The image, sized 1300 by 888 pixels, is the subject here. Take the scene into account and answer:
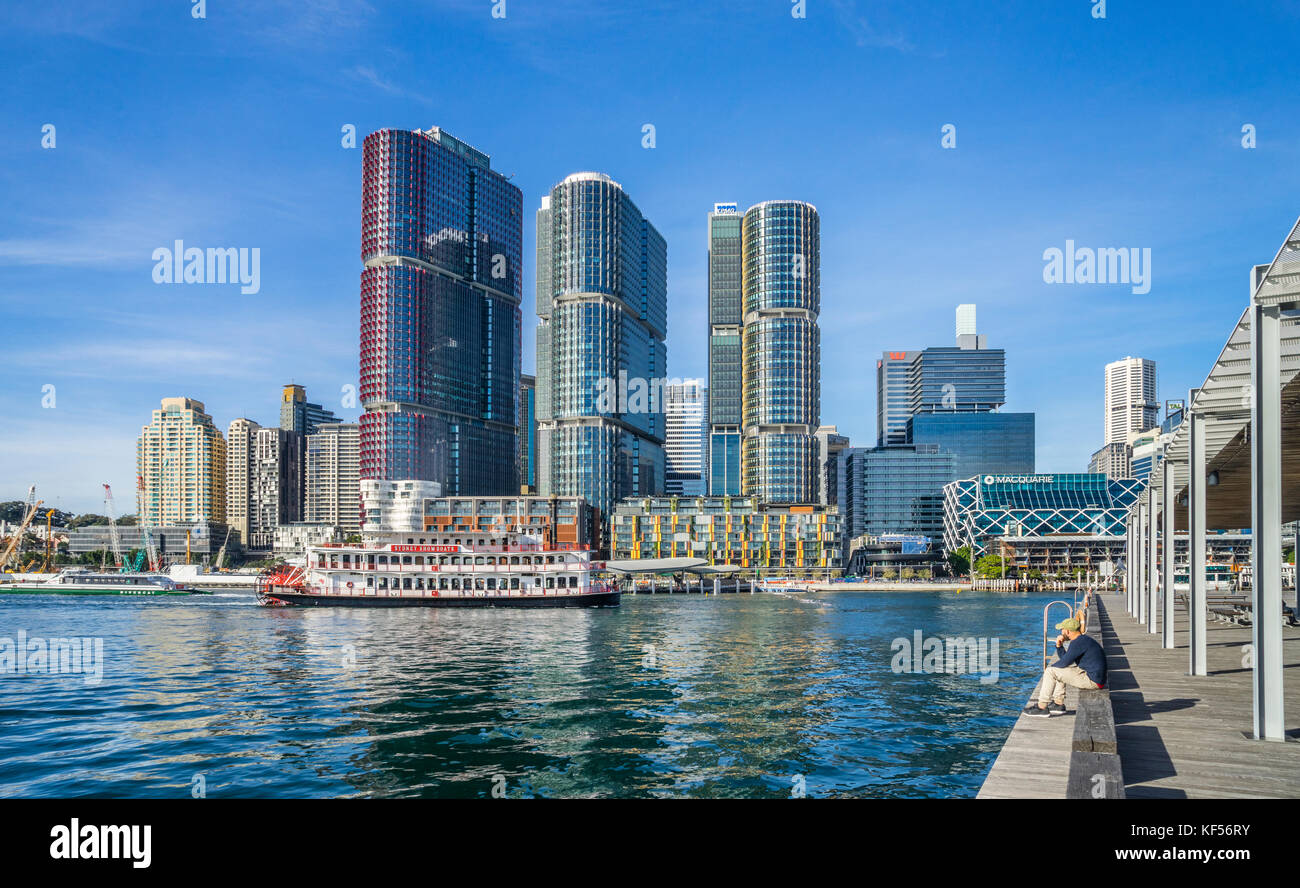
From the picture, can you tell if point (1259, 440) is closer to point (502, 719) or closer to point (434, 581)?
point (502, 719)

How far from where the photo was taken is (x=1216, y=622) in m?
41.9

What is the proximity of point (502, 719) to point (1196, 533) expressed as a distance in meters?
21.0

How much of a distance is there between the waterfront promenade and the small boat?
445 feet

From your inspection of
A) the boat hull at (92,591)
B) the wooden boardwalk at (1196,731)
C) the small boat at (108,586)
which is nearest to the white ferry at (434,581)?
the boat hull at (92,591)

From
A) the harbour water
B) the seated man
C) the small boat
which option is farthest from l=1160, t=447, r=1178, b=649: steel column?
the small boat

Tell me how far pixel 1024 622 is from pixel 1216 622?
41631 millimetres

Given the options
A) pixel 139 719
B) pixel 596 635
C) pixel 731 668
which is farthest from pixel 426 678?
pixel 596 635

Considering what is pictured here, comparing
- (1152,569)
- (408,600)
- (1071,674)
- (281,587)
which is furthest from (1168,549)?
(281,587)

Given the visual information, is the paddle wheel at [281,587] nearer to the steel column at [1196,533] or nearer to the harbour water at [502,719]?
the harbour water at [502,719]

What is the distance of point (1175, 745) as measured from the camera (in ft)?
50.5

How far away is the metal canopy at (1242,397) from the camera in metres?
15.1

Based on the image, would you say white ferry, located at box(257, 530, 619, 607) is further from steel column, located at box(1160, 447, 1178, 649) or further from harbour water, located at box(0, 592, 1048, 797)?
steel column, located at box(1160, 447, 1178, 649)

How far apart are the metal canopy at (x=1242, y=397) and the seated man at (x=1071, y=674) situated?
608cm
